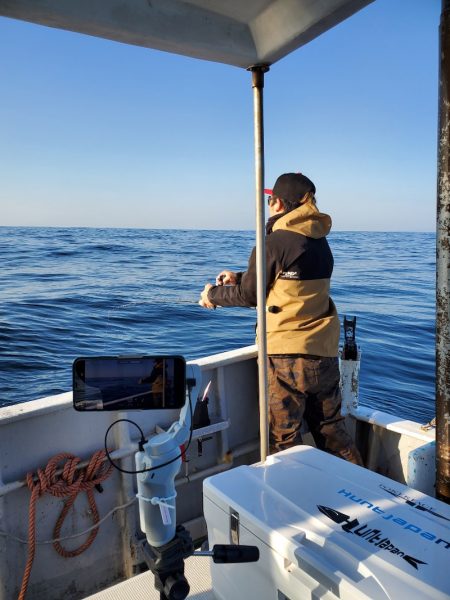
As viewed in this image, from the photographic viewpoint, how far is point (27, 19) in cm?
177

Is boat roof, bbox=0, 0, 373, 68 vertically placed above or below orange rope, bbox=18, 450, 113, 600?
above

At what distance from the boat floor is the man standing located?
80cm

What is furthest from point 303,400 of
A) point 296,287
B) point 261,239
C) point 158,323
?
point 158,323

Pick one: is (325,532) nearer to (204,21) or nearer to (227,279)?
(227,279)

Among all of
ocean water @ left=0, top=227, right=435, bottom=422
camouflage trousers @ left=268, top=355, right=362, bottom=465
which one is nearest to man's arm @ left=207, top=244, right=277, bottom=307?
ocean water @ left=0, top=227, right=435, bottom=422

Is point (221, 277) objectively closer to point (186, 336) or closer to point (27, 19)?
point (27, 19)

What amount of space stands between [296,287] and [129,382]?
153 cm

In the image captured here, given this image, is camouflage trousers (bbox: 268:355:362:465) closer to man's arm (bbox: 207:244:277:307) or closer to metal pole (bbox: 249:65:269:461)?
metal pole (bbox: 249:65:269:461)

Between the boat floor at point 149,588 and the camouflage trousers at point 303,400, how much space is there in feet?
2.62

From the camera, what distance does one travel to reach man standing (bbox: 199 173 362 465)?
8.77 ft

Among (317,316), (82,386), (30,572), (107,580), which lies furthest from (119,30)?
(107,580)

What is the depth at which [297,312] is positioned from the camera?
269 centimetres

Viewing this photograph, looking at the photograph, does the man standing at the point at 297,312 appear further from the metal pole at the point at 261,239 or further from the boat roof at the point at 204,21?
the boat roof at the point at 204,21

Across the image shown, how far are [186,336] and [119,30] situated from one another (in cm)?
778
